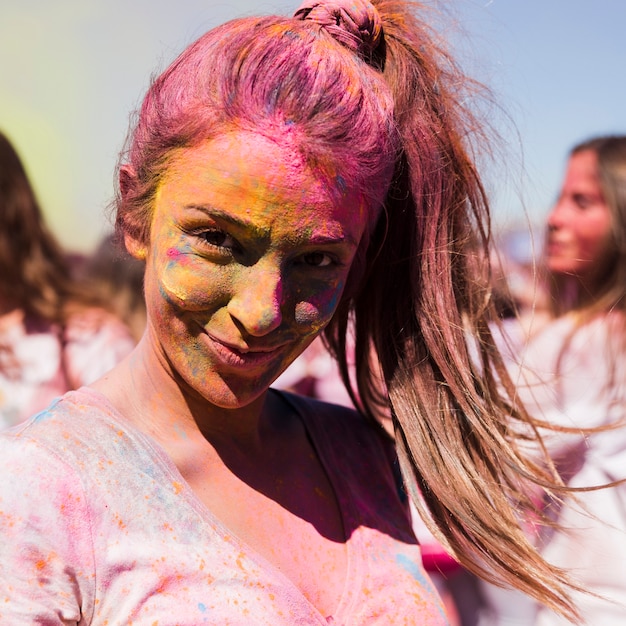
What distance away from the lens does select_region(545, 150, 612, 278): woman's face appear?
11.3 ft

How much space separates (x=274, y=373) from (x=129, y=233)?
1.20ft

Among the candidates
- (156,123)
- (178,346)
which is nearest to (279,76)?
(156,123)

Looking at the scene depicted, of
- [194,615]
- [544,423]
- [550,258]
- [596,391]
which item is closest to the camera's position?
[194,615]

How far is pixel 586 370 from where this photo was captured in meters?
3.05

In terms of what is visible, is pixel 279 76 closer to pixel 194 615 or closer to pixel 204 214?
pixel 204 214

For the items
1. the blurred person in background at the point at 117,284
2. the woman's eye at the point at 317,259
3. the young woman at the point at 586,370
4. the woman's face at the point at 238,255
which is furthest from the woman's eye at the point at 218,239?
the blurred person in background at the point at 117,284

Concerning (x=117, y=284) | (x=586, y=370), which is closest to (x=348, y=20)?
(x=586, y=370)

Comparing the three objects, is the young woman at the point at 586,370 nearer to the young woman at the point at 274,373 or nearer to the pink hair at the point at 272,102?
the young woman at the point at 274,373

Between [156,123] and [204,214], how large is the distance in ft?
0.65

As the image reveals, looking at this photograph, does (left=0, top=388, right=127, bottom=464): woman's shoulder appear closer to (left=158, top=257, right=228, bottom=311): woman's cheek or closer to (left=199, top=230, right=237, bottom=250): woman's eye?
(left=158, top=257, right=228, bottom=311): woman's cheek

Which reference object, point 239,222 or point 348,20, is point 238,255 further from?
point 348,20

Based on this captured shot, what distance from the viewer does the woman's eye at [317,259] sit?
4.31 ft

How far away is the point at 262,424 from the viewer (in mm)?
1599

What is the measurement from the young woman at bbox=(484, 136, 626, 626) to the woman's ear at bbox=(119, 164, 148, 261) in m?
1.01
